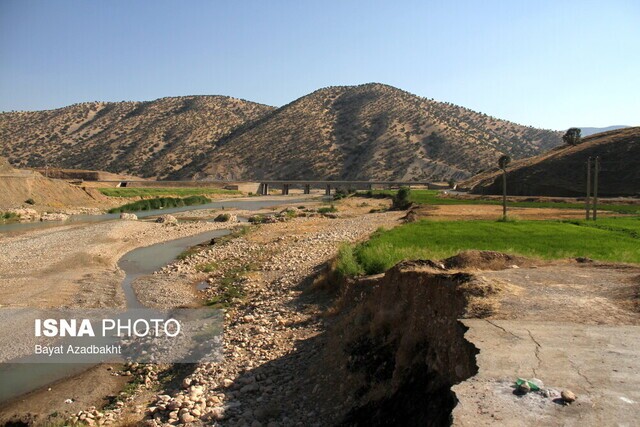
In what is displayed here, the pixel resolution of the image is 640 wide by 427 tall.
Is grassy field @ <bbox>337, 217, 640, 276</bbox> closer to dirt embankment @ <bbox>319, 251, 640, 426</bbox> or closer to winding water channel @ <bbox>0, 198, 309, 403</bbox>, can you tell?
dirt embankment @ <bbox>319, 251, 640, 426</bbox>

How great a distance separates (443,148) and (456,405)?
12652 cm

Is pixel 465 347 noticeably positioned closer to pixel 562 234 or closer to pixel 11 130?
pixel 562 234

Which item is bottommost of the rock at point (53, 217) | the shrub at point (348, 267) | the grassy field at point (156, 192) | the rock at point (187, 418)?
the rock at point (187, 418)

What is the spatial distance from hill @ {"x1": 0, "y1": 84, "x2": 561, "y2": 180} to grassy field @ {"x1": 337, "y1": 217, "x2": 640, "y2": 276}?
93.2 m

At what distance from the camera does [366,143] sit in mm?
139625

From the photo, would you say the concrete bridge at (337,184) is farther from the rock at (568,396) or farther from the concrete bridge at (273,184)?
the rock at (568,396)

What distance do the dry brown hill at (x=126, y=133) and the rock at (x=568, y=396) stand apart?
456ft

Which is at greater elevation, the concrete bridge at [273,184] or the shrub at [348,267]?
the concrete bridge at [273,184]

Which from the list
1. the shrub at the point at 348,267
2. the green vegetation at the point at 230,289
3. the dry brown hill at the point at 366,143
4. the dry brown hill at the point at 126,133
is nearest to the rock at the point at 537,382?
the shrub at the point at 348,267

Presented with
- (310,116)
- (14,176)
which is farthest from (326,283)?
(310,116)

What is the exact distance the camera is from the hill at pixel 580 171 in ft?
220

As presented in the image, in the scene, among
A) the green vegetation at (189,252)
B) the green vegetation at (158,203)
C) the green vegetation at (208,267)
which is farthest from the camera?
the green vegetation at (158,203)

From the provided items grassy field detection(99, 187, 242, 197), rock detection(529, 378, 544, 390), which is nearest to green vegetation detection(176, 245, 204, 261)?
rock detection(529, 378, 544, 390)

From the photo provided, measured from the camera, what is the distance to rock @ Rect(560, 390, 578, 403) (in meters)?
4.78
